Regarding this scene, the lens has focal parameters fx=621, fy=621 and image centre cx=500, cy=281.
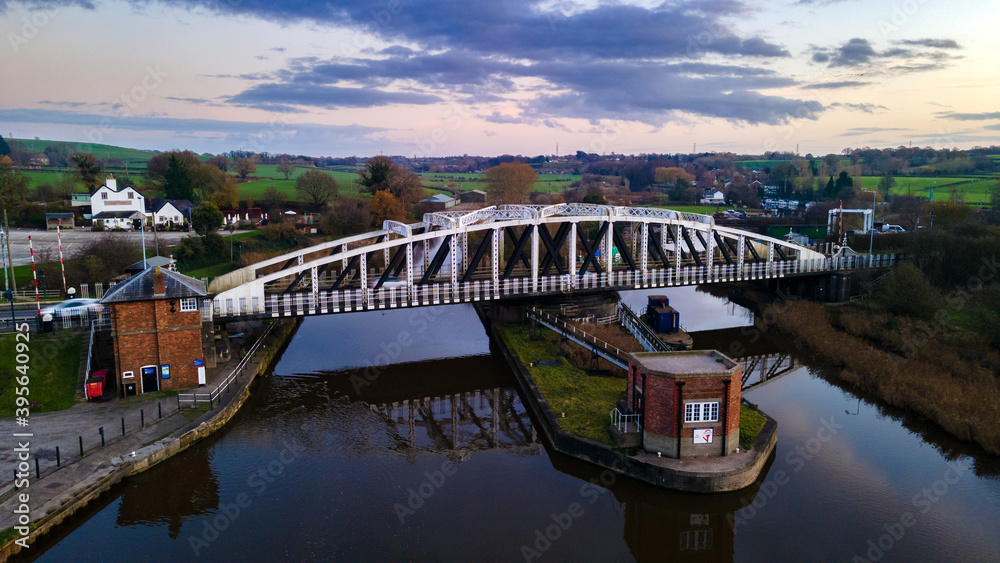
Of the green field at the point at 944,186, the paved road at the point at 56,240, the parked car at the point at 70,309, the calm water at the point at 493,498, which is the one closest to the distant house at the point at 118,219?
the paved road at the point at 56,240

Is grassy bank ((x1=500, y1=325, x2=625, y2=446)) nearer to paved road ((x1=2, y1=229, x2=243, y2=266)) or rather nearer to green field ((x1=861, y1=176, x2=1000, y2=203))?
paved road ((x1=2, y1=229, x2=243, y2=266))

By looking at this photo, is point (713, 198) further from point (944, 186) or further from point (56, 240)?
point (56, 240)

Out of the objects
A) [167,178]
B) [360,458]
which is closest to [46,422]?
[360,458]

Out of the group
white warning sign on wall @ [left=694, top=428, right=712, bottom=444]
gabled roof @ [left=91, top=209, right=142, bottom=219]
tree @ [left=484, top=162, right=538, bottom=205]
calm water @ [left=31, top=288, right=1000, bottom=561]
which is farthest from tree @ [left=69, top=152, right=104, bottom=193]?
white warning sign on wall @ [left=694, top=428, right=712, bottom=444]

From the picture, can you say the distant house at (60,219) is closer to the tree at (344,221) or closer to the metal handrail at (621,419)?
the tree at (344,221)

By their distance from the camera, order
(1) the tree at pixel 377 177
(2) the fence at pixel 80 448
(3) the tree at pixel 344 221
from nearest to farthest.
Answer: (2) the fence at pixel 80 448
(3) the tree at pixel 344 221
(1) the tree at pixel 377 177

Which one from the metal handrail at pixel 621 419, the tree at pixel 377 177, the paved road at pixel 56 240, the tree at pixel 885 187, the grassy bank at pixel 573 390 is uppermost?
the tree at pixel 377 177

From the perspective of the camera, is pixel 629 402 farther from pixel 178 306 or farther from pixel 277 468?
pixel 178 306
